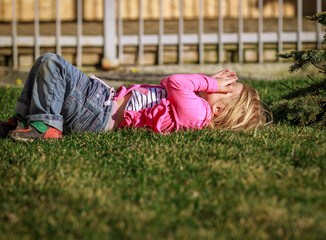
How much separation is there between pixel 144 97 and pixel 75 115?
55 cm

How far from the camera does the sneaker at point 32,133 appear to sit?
273 centimetres

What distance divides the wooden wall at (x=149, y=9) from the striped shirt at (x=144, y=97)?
15.6 feet

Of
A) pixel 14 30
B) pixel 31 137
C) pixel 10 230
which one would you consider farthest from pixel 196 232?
pixel 14 30

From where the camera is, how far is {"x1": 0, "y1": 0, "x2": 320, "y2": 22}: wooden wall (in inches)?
293

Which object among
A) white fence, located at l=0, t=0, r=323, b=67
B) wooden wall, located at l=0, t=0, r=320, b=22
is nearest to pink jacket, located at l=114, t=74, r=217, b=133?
white fence, located at l=0, t=0, r=323, b=67

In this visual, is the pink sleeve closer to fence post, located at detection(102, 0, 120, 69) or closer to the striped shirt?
the striped shirt

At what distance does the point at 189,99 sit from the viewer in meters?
2.90

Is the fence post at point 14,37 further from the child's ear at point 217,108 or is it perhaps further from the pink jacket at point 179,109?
the child's ear at point 217,108

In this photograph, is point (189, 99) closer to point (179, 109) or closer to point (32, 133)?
point (179, 109)

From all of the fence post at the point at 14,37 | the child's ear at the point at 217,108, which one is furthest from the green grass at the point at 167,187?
the fence post at the point at 14,37

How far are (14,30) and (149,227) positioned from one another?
6.18 metres

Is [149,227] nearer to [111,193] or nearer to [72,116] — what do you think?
[111,193]

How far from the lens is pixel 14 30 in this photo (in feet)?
22.3

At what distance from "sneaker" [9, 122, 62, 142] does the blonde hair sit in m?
1.21
